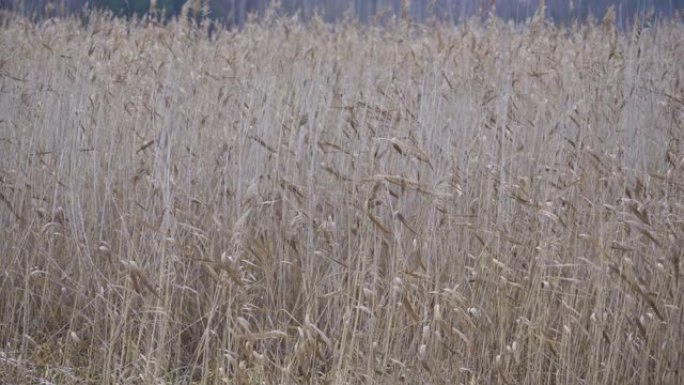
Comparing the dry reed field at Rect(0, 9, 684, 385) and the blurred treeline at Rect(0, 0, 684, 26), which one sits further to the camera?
the blurred treeline at Rect(0, 0, 684, 26)

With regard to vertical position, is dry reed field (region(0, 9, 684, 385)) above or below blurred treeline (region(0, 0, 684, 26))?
below

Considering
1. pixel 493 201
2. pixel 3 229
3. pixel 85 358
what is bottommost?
pixel 85 358

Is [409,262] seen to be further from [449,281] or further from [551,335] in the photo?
[551,335]

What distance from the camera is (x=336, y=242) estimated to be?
2.39 m

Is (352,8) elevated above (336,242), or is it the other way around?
(352,8)

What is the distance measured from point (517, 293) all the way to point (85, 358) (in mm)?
1374

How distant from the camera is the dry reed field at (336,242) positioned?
1977mm

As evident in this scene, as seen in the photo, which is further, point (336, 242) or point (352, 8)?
point (352, 8)

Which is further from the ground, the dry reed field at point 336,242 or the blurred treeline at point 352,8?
the blurred treeline at point 352,8

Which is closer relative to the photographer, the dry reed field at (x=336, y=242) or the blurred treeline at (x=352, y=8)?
the dry reed field at (x=336, y=242)

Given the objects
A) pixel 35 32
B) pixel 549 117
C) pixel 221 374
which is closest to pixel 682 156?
pixel 549 117

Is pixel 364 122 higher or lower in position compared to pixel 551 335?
higher

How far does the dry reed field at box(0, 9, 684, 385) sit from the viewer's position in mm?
1977

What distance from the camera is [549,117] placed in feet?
10.3
